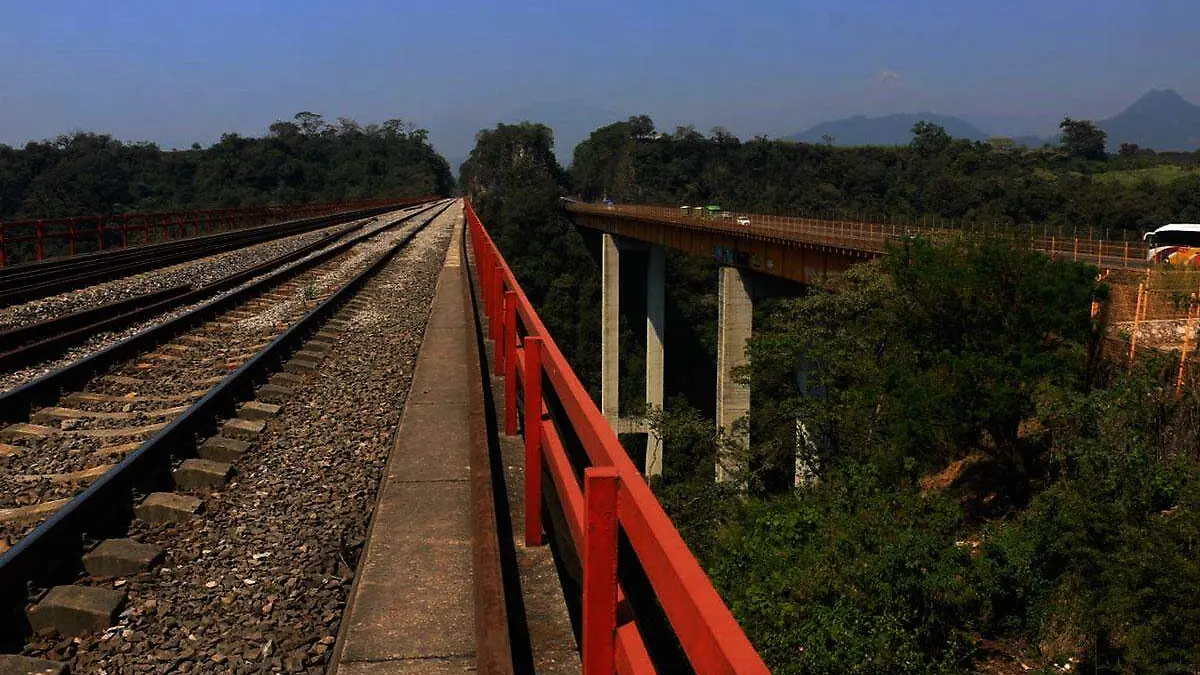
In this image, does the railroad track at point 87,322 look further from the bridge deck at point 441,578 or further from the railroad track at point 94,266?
the bridge deck at point 441,578

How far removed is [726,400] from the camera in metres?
38.1

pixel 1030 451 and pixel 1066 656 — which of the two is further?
pixel 1030 451

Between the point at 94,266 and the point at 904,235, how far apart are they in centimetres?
1808

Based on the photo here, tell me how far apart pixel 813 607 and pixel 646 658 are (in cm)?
728

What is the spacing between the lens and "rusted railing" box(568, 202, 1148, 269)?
19500 millimetres

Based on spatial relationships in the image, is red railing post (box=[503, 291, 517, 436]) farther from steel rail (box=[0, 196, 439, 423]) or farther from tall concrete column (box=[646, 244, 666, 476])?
tall concrete column (box=[646, 244, 666, 476])

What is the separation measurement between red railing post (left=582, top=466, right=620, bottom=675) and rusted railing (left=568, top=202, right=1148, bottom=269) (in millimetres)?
14853

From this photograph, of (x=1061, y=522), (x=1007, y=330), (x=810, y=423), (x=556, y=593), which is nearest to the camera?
(x=556, y=593)

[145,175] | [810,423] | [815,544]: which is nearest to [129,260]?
[810,423]

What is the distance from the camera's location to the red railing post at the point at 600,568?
2.38 meters

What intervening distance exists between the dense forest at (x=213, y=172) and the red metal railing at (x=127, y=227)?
28.8 metres

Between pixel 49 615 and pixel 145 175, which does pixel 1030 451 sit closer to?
pixel 49 615

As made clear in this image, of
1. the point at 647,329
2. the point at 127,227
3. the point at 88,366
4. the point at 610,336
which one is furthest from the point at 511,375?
the point at 647,329

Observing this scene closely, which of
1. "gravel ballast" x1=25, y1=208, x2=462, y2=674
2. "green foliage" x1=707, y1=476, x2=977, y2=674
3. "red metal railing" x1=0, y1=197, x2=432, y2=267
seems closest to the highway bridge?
"green foliage" x1=707, y1=476, x2=977, y2=674
